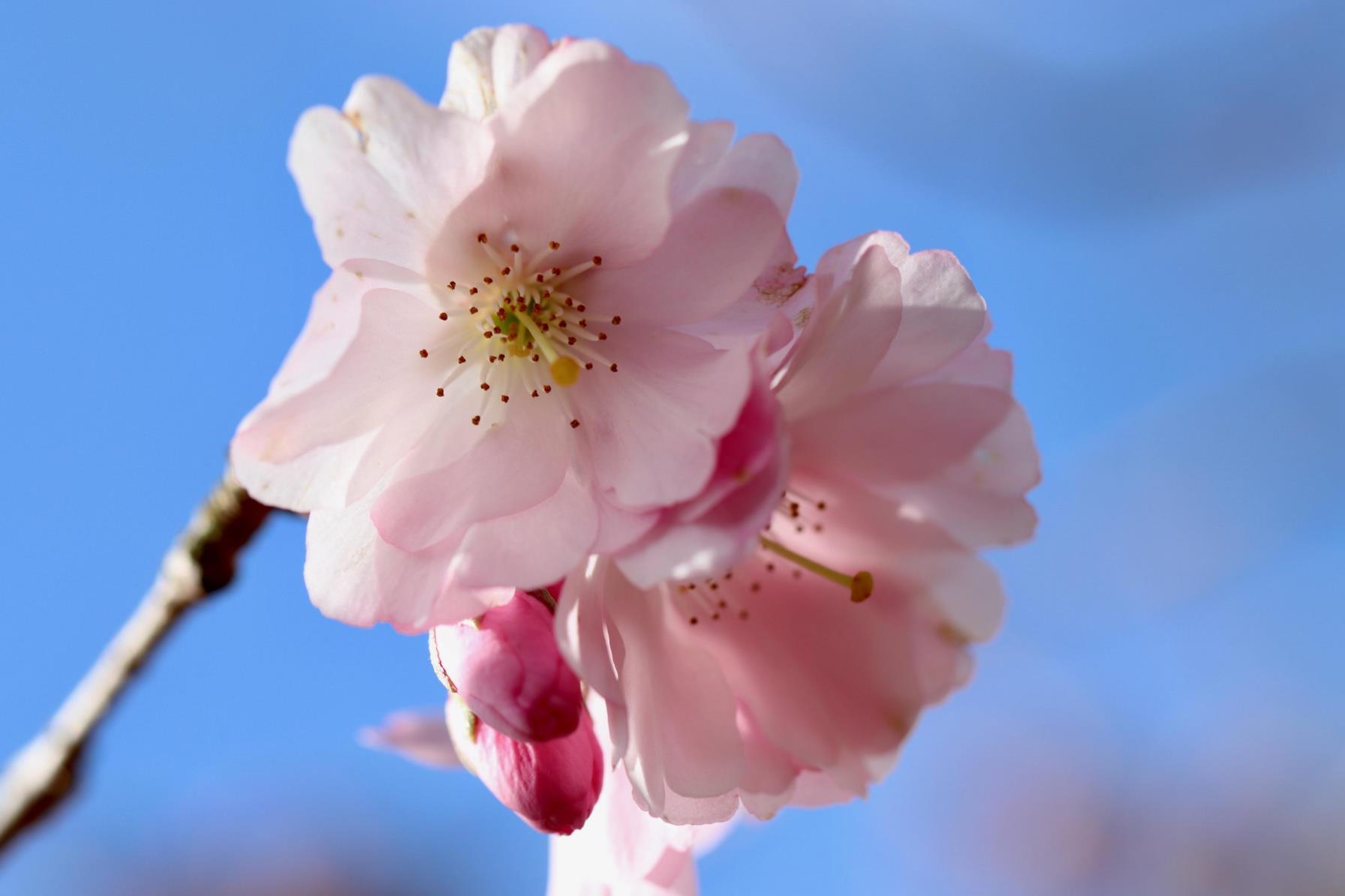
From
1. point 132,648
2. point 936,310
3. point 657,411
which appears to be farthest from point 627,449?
point 132,648

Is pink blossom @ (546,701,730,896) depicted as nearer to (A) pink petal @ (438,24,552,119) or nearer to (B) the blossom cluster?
(B) the blossom cluster

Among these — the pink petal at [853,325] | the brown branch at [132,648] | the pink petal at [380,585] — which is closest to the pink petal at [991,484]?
the pink petal at [853,325]

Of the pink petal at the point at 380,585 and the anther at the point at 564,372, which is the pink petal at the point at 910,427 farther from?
the pink petal at the point at 380,585

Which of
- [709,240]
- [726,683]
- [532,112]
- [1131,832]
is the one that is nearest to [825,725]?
[726,683]

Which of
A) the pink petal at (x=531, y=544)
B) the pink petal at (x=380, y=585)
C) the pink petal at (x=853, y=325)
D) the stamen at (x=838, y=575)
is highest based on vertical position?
the pink petal at (x=853, y=325)

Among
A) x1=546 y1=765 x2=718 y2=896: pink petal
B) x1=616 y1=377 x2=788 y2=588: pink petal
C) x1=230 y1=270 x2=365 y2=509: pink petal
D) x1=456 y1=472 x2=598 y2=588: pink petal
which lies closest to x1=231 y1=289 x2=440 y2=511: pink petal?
x1=230 y1=270 x2=365 y2=509: pink petal

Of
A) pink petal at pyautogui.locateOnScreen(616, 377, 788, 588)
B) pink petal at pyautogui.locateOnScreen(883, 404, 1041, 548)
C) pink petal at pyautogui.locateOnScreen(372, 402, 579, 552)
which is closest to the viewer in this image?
pink petal at pyautogui.locateOnScreen(616, 377, 788, 588)

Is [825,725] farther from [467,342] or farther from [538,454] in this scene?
[467,342]
